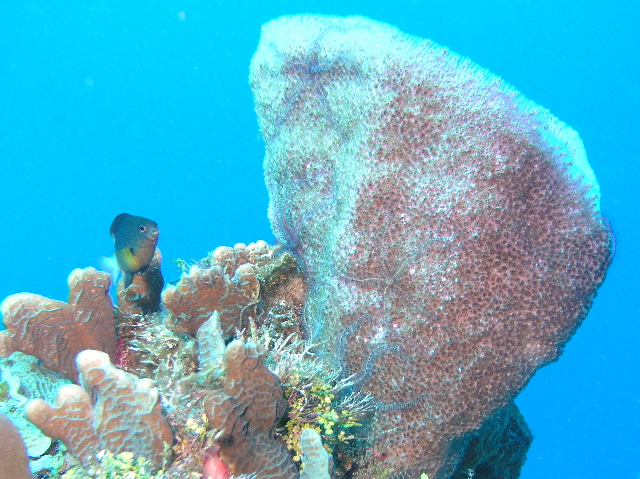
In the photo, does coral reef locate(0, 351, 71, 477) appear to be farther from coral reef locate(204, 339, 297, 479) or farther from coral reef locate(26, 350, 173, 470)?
coral reef locate(204, 339, 297, 479)

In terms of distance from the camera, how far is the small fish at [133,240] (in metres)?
3.16

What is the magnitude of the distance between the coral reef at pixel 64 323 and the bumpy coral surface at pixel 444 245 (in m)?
1.69

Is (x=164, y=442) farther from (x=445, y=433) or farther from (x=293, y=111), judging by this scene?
(x=293, y=111)

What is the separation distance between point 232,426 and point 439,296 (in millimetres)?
1517

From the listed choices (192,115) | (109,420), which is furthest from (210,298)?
(192,115)

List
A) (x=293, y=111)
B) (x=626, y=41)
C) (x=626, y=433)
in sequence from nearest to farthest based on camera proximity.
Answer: (x=293, y=111) → (x=626, y=433) → (x=626, y=41)

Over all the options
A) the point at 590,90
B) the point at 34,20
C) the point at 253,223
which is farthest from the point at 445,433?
the point at 34,20

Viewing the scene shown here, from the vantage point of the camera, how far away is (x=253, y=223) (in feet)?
283

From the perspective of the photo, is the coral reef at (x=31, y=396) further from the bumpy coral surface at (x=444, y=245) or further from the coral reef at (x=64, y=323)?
the bumpy coral surface at (x=444, y=245)

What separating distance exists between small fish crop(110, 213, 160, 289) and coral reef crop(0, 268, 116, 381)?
0.69 ft

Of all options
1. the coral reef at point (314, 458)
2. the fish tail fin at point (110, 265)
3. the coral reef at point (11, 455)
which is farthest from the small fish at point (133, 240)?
the coral reef at point (314, 458)

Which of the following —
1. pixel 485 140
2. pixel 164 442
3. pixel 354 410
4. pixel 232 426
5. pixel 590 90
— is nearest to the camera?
pixel 164 442

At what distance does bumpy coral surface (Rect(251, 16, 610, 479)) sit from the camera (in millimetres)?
2590

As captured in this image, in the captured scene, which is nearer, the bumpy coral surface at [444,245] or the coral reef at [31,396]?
the coral reef at [31,396]
